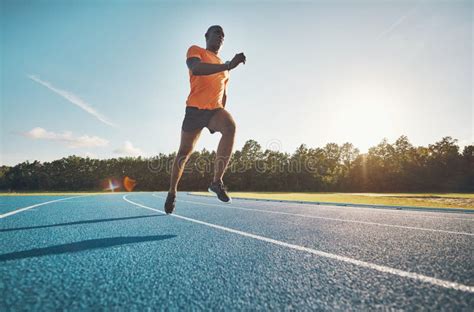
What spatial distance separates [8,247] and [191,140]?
2.47 meters

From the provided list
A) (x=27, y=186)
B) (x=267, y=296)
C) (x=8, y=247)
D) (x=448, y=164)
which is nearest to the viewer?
(x=267, y=296)

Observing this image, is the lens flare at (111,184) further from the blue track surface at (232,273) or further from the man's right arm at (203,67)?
the blue track surface at (232,273)

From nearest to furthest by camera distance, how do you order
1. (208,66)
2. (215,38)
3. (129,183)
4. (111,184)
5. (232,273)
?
(232,273), (208,66), (215,38), (111,184), (129,183)

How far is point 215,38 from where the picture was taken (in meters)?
4.18

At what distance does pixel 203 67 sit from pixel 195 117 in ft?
2.64

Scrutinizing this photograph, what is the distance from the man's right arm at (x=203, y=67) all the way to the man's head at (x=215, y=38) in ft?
2.79

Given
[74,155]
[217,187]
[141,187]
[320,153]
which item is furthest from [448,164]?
[74,155]

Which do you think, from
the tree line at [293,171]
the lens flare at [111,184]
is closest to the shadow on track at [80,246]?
the tree line at [293,171]

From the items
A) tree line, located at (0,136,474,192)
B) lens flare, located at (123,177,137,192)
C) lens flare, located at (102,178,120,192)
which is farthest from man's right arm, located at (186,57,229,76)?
lens flare, located at (102,178,120,192)

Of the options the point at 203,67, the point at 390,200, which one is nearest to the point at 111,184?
the point at 390,200

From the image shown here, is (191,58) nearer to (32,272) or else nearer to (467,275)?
(32,272)

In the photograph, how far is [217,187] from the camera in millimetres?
4027

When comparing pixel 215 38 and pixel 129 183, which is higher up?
pixel 215 38

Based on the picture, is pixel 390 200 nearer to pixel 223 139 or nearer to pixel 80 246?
pixel 223 139
